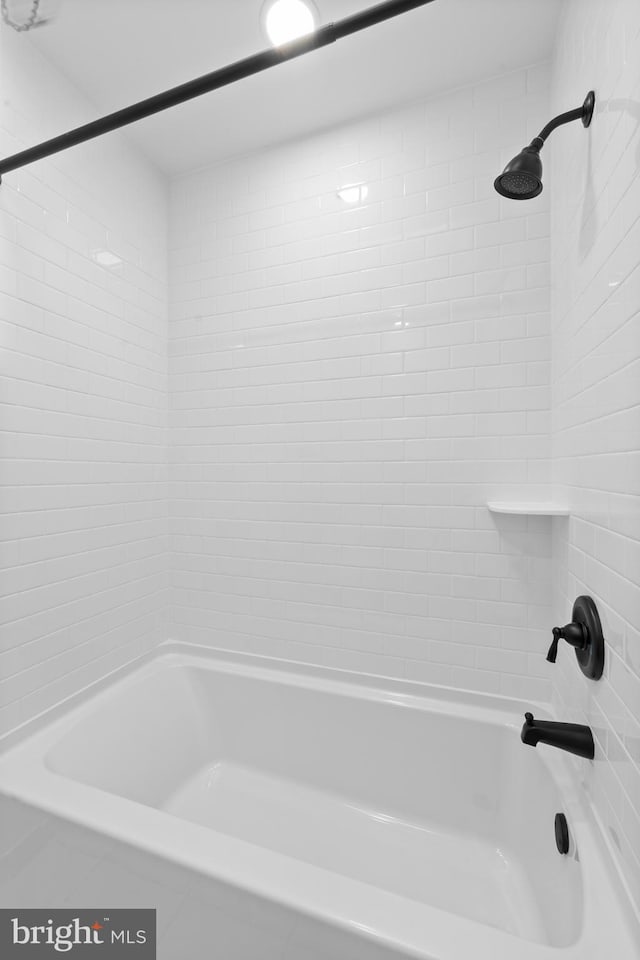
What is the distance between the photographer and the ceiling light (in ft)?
4.26

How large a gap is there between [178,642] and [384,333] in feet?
5.18

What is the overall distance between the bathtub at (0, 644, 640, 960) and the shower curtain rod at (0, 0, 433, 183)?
1.64m

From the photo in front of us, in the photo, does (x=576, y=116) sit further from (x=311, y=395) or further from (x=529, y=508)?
(x=311, y=395)

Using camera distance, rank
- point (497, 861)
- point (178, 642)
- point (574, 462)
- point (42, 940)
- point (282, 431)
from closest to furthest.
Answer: point (42, 940)
point (574, 462)
point (497, 861)
point (282, 431)
point (178, 642)

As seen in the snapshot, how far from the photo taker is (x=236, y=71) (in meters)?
0.97

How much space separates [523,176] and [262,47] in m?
1.04

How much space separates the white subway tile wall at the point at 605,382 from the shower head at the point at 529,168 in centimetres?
4

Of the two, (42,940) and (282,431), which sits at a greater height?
(282,431)

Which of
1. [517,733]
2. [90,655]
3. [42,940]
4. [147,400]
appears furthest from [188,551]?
[517,733]

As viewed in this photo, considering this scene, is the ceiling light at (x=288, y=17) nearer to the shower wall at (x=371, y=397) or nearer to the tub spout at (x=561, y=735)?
the shower wall at (x=371, y=397)

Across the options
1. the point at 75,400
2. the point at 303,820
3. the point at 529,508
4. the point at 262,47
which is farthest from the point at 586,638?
the point at 262,47

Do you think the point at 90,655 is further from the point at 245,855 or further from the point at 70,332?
the point at 70,332

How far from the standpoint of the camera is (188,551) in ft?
6.79

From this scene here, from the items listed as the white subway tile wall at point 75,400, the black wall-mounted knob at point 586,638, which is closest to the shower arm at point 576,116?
the black wall-mounted knob at point 586,638
